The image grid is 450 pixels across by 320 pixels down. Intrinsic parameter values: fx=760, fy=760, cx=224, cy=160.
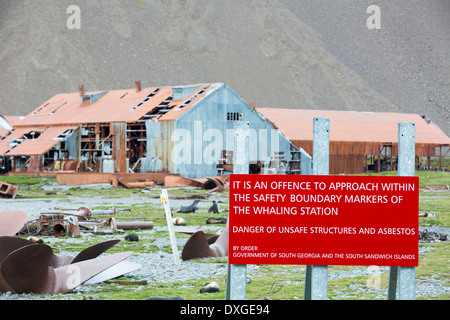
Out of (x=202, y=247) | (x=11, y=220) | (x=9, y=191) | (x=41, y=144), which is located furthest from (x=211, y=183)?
(x=11, y=220)

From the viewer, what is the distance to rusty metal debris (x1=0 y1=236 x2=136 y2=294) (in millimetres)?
11133

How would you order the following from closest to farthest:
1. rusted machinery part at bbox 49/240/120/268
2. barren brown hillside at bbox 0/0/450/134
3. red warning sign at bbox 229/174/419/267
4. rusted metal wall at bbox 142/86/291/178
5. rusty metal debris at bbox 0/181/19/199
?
1. red warning sign at bbox 229/174/419/267
2. rusted machinery part at bbox 49/240/120/268
3. rusty metal debris at bbox 0/181/19/199
4. rusted metal wall at bbox 142/86/291/178
5. barren brown hillside at bbox 0/0/450/134

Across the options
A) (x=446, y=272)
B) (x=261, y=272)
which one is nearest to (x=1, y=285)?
(x=261, y=272)

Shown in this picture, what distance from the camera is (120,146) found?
5434 cm

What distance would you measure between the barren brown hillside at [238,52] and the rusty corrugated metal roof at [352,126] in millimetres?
54445

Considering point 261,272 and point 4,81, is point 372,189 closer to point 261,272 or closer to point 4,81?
point 261,272

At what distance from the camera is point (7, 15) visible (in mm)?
134125

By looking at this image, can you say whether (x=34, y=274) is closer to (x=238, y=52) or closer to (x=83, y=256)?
(x=83, y=256)

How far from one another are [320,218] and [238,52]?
426ft

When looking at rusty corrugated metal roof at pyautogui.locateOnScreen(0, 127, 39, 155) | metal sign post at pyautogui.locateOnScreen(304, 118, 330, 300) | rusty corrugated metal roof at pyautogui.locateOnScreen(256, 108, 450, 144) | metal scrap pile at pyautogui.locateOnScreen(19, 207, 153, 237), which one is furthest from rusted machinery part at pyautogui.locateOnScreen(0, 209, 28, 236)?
rusty corrugated metal roof at pyautogui.locateOnScreen(0, 127, 39, 155)

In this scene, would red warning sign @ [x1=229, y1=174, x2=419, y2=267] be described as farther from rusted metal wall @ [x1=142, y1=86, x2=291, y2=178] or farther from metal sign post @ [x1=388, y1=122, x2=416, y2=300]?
rusted metal wall @ [x1=142, y1=86, x2=291, y2=178]

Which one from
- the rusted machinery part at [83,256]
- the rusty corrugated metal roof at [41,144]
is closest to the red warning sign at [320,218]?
the rusted machinery part at [83,256]

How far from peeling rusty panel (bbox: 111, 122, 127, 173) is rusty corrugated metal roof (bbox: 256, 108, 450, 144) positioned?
14.3 meters

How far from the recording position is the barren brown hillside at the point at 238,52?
123 metres
